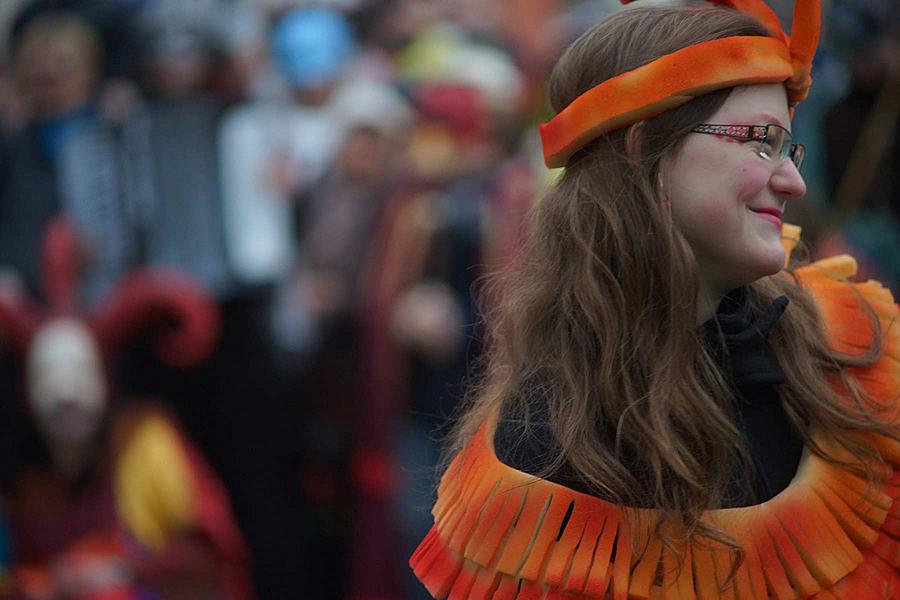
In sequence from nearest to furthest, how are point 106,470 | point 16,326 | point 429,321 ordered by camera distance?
1. point 106,470
2. point 16,326
3. point 429,321

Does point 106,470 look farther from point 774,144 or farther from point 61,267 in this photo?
point 774,144

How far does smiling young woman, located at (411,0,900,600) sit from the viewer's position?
1856 mm

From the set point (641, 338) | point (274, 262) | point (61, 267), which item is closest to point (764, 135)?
point (641, 338)

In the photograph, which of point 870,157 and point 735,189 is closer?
point 735,189

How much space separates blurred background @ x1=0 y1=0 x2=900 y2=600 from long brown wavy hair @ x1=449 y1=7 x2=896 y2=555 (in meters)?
3.60

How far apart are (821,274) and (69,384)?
3714 millimetres

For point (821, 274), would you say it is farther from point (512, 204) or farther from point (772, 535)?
point (512, 204)

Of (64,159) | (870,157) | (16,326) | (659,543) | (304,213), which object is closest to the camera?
(659,543)

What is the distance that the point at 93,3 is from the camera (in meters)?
6.23

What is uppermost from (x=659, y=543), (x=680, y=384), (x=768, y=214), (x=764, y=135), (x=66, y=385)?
(x=764, y=135)

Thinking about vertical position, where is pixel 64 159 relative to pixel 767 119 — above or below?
below

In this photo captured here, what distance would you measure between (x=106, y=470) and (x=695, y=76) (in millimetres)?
3838

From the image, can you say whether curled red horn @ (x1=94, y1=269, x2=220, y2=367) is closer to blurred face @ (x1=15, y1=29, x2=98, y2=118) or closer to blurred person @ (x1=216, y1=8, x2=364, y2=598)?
blurred person @ (x1=216, y1=8, x2=364, y2=598)

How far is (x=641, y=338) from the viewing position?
1.94 meters
